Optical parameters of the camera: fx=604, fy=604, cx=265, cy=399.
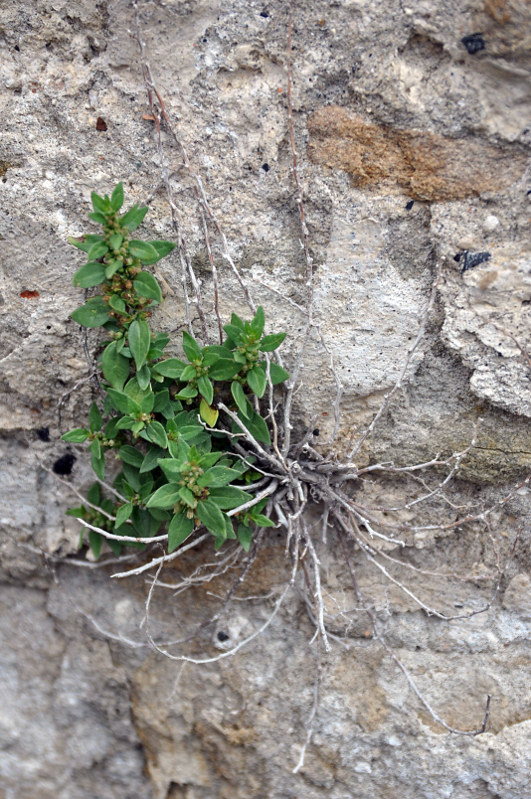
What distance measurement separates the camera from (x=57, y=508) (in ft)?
6.53

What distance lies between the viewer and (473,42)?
58.9 inches

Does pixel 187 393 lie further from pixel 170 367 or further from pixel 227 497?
pixel 227 497

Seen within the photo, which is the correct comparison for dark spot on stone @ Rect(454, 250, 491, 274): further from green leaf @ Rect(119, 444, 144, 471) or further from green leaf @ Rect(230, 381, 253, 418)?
green leaf @ Rect(119, 444, 144, 471)

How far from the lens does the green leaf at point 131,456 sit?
1.73m

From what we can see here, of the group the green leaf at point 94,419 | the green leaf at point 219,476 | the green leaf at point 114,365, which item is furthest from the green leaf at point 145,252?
the green leaf at point 219,476

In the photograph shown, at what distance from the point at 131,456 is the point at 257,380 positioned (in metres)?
0.44

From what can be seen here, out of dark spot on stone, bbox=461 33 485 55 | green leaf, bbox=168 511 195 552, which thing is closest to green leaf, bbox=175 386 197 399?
green leaf, bbox=168 511 195 552

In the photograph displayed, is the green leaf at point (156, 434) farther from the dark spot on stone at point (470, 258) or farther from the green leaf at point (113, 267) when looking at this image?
the dark spot on stone at point (470, 258)

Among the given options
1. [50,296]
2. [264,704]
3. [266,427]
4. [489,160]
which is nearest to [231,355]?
[266,427]

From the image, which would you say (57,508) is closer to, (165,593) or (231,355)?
(165,593)

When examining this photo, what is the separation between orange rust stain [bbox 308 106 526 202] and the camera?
1.57 metres

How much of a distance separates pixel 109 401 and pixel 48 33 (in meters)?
1.00

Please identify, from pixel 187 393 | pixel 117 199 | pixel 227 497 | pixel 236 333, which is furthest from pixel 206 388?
pixel 117 199

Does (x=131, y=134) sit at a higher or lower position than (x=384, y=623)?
higher
